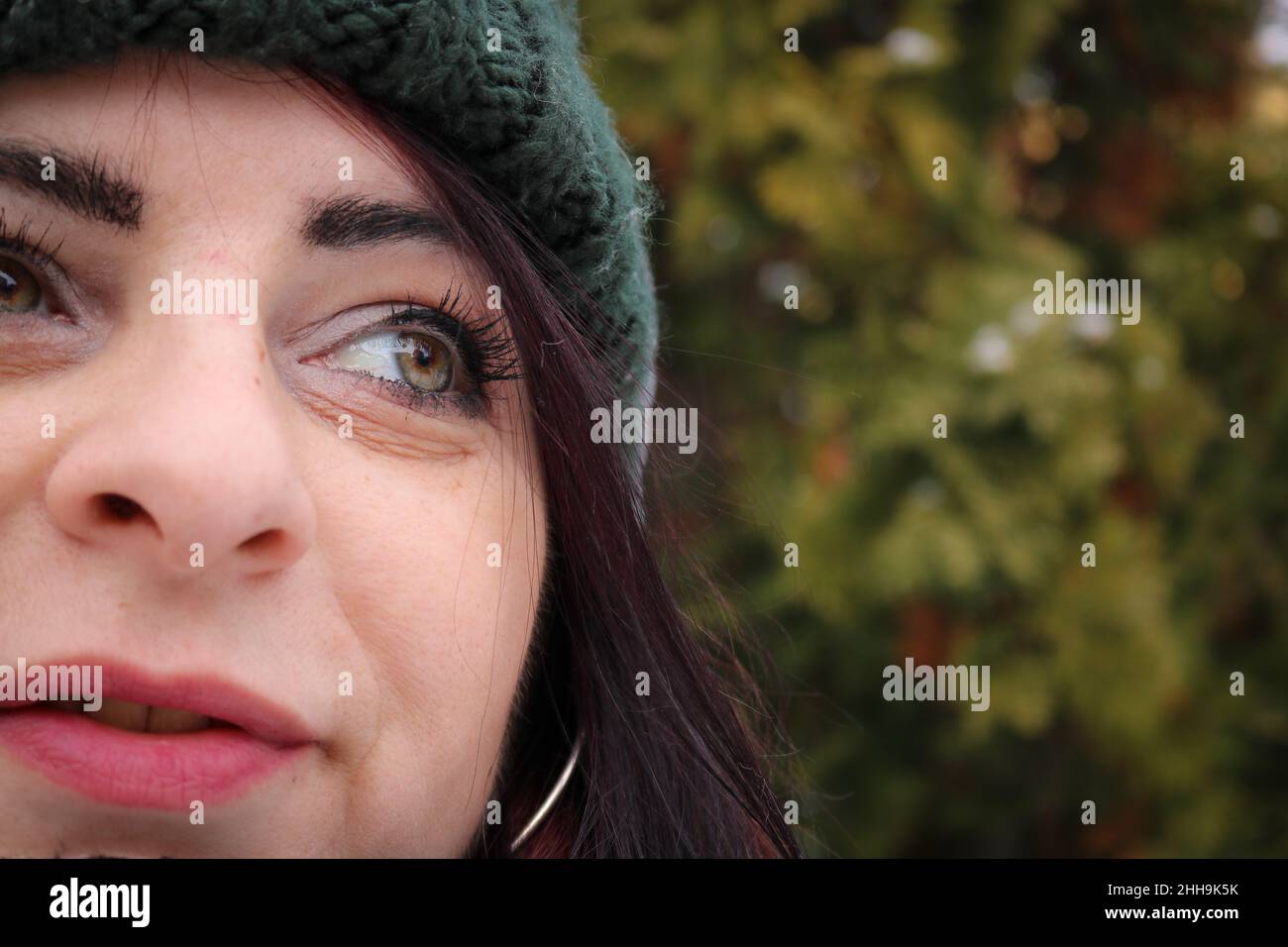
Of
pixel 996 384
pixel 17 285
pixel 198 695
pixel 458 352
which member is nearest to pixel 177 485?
pixel 198 695

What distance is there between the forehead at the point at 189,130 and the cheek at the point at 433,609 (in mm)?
261

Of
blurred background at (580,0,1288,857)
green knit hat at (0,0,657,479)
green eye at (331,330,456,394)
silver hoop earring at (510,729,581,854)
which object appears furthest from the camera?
blurred background at (580,0,1288,857)

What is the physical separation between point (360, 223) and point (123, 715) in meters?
0.48

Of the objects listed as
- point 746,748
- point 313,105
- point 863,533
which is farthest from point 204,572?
point 863,533

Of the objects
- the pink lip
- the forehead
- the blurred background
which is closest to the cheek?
the pink lip

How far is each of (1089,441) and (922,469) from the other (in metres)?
0.41

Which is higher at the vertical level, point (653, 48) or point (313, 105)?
point (653, 48)

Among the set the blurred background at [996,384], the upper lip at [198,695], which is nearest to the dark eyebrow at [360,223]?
the upper lip at [198,695]

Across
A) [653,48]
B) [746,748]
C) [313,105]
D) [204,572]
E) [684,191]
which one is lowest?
[746,748]

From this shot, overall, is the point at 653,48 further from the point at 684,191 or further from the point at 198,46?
the point at 198,46

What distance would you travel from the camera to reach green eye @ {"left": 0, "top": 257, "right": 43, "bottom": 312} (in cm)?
107

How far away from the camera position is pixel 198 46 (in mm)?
1075

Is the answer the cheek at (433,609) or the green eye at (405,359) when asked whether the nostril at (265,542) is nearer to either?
the cheek at (433,609)

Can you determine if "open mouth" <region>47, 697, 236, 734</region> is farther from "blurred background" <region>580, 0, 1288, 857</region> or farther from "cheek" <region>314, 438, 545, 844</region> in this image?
"blurred background" <region>580, 0, 1288, 857</region>
